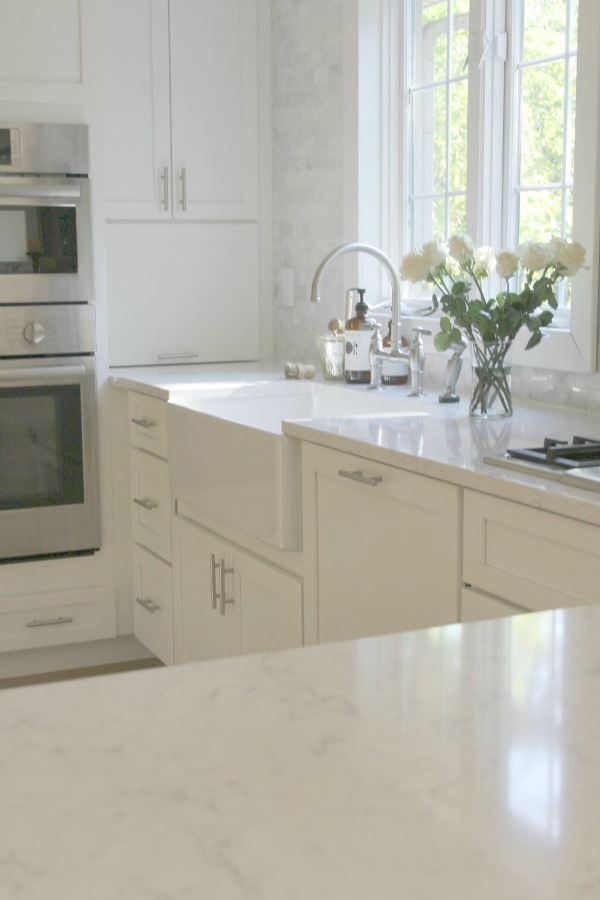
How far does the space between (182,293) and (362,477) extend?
2052mm

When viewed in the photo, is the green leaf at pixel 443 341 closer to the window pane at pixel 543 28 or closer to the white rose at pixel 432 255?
the white rose at pixel 432 255

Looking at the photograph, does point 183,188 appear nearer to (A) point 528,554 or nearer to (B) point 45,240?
(B) point 45,240

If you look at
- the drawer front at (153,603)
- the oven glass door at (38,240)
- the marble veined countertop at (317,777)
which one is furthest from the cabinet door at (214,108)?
the marble veined countertop at (317,777)

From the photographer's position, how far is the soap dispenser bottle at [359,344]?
3387 mm

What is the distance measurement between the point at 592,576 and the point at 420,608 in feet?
1.70

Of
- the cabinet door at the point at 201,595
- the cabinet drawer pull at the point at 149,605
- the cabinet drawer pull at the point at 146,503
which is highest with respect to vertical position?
the cabinet drawer pull at the point at 146,503

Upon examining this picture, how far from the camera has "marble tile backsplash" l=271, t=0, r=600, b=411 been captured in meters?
3.82

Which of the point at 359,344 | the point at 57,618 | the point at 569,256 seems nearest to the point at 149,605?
the point at 57,618

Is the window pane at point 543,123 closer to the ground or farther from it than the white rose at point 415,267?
farther from it

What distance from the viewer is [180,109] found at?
158 inches

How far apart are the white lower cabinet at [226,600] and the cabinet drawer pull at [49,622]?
516 mm

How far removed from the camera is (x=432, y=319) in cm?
338

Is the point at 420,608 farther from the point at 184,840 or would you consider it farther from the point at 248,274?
the point at 248,274

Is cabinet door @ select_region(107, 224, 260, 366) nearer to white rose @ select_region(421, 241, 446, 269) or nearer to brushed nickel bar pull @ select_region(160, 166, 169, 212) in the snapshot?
brushed nickel bar pull @ select_region(160, 166, 169, 212)
